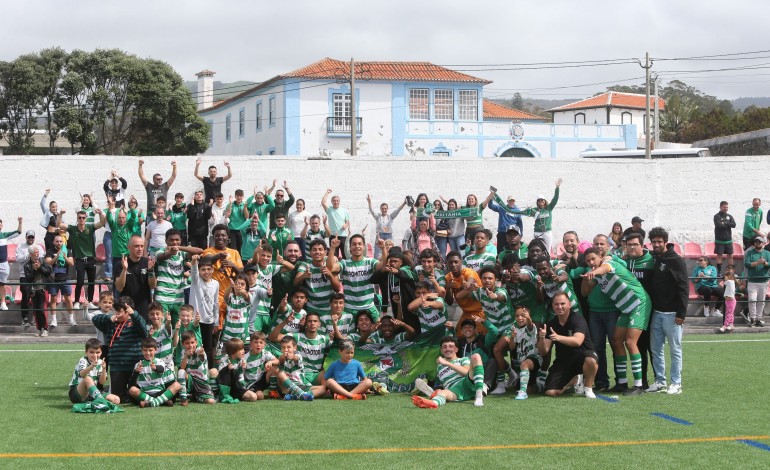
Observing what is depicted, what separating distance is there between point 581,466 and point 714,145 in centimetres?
2823

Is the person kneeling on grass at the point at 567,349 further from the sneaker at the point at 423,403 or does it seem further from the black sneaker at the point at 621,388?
the sneaker at the point at 423,403


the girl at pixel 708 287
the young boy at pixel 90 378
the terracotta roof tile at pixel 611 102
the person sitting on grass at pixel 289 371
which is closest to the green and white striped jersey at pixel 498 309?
Result: the person sitting on grass at pixel 289 371

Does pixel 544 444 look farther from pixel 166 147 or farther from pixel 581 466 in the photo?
pixel 166 147

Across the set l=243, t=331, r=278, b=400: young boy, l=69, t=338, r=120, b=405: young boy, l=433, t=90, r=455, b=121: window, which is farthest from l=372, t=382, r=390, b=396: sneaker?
l=433, t=90, r=455, b=121: window

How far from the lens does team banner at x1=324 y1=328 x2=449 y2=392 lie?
11805 mm

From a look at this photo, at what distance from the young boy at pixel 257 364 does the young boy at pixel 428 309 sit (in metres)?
1.88

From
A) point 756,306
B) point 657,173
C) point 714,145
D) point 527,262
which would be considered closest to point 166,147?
point 714,145

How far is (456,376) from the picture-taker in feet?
36.9

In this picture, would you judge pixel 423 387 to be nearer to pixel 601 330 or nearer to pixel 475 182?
pixel 601 330

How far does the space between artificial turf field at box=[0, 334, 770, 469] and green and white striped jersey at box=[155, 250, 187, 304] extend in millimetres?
1599

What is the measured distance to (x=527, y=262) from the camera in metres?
12.8

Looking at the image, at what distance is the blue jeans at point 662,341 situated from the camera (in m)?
11.6

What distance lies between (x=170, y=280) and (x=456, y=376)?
3651mm

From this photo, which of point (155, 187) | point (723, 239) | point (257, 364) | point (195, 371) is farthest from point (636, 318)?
point (155, 187)
